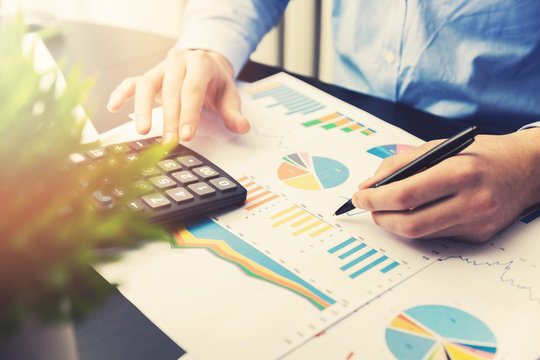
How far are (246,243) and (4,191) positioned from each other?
9.7 inches

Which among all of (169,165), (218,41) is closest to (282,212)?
(169,165)

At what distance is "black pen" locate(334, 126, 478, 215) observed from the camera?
1.35 ft

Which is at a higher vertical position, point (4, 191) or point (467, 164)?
point (4, 191)

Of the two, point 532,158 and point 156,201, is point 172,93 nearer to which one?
point 156,201

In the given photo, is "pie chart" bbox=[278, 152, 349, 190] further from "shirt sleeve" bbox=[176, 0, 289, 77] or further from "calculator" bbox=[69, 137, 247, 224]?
"shirt sleeve" bbox=[176, 0, 289, 77]

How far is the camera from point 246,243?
40cm

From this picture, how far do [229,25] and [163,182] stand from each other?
0.40 meters

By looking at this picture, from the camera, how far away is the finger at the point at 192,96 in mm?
536

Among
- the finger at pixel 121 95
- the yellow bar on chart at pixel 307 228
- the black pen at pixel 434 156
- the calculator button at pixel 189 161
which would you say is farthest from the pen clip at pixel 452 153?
the finger at pixel 121 95

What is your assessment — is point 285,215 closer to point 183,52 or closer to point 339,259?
point 339,259

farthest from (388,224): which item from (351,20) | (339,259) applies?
(351,20)

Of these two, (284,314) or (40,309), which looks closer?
(40,309)

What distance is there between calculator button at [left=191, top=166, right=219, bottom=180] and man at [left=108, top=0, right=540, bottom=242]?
7 cm

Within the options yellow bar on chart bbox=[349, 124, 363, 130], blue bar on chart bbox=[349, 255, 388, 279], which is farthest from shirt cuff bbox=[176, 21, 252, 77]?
blue bar on chart bbox=[349, 255, 388, 279]
